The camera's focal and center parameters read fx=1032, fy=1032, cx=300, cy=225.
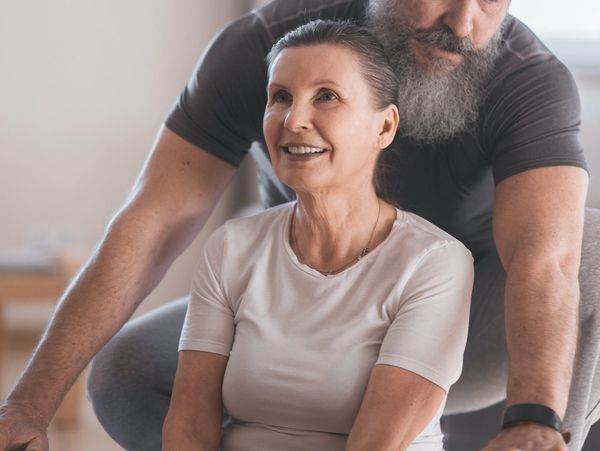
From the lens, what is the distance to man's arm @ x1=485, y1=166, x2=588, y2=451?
58.3 inches

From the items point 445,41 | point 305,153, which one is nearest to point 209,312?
point 305,153

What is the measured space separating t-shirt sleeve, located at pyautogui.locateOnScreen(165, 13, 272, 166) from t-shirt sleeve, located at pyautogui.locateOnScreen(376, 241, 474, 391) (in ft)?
1.92

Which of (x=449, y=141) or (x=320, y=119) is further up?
(x=320, y=119)

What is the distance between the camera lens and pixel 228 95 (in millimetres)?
1982

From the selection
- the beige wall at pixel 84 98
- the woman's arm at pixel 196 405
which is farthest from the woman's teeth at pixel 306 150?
the beige wall at pixel 84 98

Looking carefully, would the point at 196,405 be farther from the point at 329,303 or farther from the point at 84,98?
the point at 84,98

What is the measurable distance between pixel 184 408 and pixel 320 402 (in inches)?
8.5

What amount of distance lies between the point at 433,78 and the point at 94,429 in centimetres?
198

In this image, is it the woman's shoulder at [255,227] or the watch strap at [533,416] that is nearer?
the watch strap at [533,416]

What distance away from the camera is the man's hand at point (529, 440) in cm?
138

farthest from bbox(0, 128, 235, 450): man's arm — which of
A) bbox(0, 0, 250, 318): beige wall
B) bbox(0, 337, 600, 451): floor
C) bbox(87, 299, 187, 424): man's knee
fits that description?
bbox(0, 0, 250, 318): beige wall

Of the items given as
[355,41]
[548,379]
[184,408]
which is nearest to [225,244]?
[184,408]

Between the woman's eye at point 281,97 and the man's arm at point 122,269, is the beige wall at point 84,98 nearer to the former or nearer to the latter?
the man's arm at point 122,269

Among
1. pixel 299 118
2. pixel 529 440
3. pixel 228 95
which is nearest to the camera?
pixel 529 440
